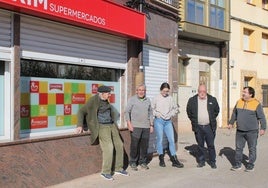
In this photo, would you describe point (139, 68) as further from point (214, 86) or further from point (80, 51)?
point (214, 86)

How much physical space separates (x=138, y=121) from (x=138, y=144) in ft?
1.62

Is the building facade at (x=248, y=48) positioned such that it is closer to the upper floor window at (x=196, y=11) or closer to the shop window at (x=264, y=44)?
the shop window at (x=264, y=44)

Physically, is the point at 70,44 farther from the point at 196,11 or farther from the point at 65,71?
the point at 196,11

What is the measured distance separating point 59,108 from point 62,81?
508 mm

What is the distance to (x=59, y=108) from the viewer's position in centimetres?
829

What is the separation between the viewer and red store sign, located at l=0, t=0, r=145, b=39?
689 cm

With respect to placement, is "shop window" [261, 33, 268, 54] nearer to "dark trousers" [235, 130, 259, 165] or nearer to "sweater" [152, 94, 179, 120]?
"dark trousers" [235, 130, 259, 165]

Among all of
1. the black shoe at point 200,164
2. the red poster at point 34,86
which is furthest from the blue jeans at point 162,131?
the red poster at point 34,86

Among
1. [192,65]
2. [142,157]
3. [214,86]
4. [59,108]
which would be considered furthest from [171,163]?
[214,86]

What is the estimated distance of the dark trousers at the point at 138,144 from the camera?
893cm

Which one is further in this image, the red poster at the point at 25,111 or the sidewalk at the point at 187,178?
the sidewalk at the point at 187,178

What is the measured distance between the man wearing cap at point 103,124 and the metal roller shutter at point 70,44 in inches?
36.7

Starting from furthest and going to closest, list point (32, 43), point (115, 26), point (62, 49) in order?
point (115, 26) < point (62, 49) < point (32, 43)

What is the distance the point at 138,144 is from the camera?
9062 millimetres
